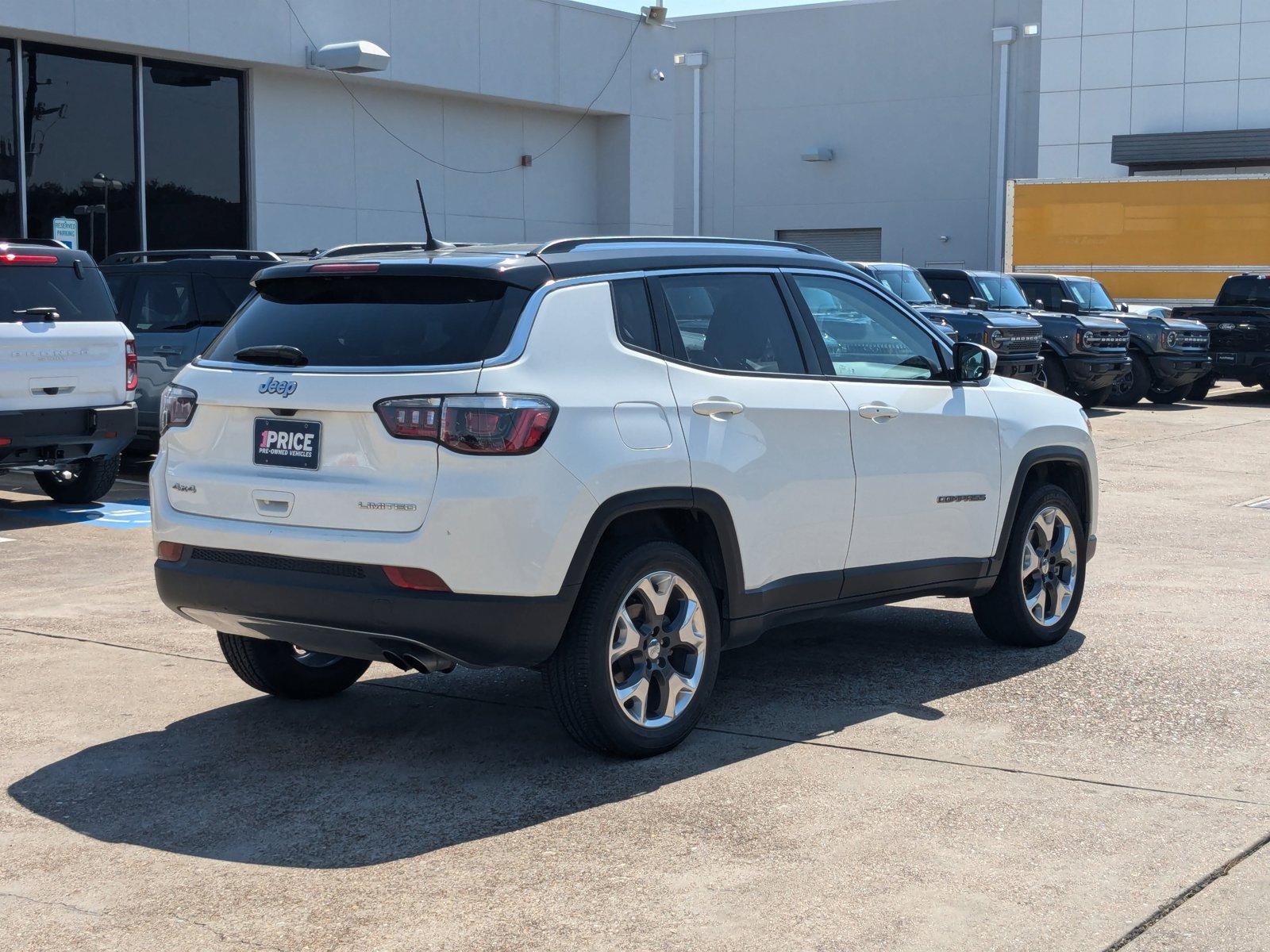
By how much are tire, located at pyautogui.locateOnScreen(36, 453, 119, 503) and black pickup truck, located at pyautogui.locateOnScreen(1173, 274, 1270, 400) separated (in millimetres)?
18563

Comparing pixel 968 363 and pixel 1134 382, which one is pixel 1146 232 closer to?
pixel 1134 382

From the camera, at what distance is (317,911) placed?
4289 mm

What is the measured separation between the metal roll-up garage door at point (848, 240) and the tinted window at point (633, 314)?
40.7 m

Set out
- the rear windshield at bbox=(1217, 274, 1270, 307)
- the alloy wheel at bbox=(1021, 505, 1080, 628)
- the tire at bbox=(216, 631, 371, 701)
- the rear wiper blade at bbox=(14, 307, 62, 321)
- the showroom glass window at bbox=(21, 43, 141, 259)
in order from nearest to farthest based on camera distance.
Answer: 1. the tire at bbox=(216, 631, 371, 701)
2. the alloy wheel at bbox=(1021, 505, 1080, 628)
3. the rear wiper blade at bbox=(14, 307, 62, 321)
4. the showroom glass window at bbox=(21, 43, 141, 259)
5. the rear windshield at bbox=(1217, 274, 1270, 307)

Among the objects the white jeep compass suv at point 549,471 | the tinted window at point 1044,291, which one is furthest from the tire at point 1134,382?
the white jeep compass suv at point 549,471

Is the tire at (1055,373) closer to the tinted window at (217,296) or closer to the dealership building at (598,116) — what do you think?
the dealership building at (598,116)

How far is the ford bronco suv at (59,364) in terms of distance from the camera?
11.4m

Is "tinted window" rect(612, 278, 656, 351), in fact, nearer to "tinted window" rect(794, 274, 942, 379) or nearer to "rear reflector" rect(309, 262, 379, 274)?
"rear reflector" rect(309, 262, 379, 274)

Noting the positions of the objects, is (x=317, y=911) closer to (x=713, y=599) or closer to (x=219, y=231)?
(x=713, y=599)

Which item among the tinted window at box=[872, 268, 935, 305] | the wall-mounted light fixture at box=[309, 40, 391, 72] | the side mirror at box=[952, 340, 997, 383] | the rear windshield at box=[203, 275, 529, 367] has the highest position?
the wall-mounted light fixture at box=[309, 40, 391, 72]

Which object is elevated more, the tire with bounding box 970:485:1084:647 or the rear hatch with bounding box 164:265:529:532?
the rear hatch with bounding box 164:265:529:532

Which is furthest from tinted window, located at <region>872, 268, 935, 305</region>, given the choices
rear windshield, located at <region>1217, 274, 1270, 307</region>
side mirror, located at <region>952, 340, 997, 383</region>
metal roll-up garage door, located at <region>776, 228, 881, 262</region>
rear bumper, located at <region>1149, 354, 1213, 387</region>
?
metal roll-up garage door, located at <region>776, 228, 881, 262</region>

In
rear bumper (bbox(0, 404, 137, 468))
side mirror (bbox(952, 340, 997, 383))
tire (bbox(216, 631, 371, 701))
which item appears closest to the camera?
tire (bbox(216, 631, 371, 701))

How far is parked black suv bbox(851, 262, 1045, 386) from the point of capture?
787 inches
